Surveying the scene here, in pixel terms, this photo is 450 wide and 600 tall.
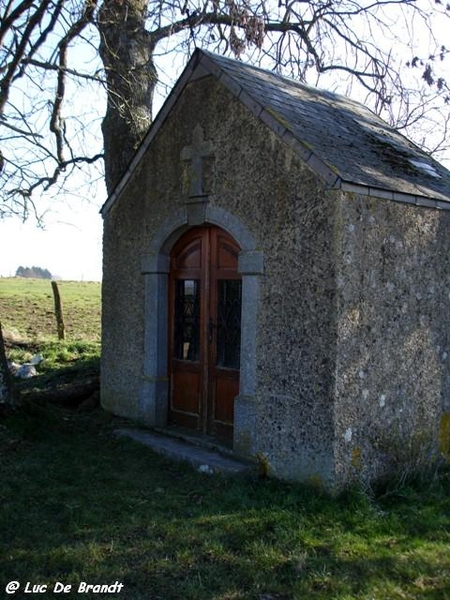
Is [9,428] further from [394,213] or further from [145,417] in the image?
[394,213]

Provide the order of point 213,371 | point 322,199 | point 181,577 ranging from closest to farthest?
point 181,577
point 322,199
point 213,371

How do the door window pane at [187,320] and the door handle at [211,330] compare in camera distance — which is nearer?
the door handle at [211,330]

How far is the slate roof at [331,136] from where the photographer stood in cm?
618

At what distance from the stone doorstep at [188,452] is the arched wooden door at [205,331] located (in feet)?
1.26

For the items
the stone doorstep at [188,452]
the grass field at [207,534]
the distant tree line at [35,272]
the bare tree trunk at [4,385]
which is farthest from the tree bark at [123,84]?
the distant tree line at [35,272]

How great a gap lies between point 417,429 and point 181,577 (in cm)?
323

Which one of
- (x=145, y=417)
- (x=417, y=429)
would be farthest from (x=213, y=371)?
(x=417, y=429)

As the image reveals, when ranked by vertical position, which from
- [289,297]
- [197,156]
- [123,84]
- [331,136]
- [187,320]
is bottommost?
[187,320]

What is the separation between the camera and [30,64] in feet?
29.9

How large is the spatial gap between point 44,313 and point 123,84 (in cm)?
1011

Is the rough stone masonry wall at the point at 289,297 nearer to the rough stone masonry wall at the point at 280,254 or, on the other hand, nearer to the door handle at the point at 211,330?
the rough stone masonry wall at the point at 280,254

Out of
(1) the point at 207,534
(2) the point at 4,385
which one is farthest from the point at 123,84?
(1) the point at 207,534

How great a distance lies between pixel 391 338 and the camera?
251 inches

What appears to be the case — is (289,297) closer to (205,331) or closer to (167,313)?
(205,331)
